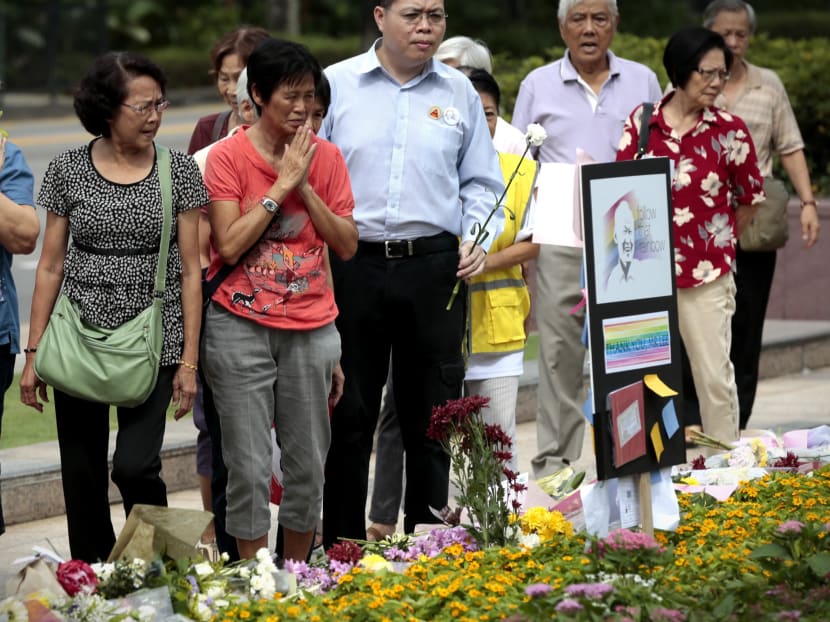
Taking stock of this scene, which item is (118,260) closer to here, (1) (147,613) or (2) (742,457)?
(1) (147,613)

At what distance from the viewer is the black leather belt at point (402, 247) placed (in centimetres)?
640

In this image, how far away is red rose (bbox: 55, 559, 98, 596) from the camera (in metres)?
5.07

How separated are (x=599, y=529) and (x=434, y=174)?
4.88ft

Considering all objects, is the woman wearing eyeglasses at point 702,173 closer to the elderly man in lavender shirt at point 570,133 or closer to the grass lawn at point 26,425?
the elderly man in lavender shirt at point 570,133

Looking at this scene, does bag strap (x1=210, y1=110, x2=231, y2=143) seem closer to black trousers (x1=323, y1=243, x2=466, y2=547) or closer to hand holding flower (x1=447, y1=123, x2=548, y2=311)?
black trousers (x1=323, y1=243, x2=466, y2=547)

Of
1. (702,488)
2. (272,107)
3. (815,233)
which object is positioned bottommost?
(702,488)

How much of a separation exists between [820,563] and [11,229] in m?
2.79

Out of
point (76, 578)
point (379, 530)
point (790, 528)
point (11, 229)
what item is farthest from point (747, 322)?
point (76, 578)

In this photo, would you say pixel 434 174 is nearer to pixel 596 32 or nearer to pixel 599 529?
pixel 599 529

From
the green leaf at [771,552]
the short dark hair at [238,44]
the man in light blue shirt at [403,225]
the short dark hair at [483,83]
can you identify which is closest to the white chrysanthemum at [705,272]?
the short dark hair at [483,83]

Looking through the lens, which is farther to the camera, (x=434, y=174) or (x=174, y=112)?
(x=174, y=112)

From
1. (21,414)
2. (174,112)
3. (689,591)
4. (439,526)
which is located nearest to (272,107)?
(439,526)

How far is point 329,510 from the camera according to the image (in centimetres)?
659

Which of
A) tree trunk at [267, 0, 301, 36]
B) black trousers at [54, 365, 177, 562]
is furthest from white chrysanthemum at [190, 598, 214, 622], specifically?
tree trunk at [267, 0, 301, 36]
